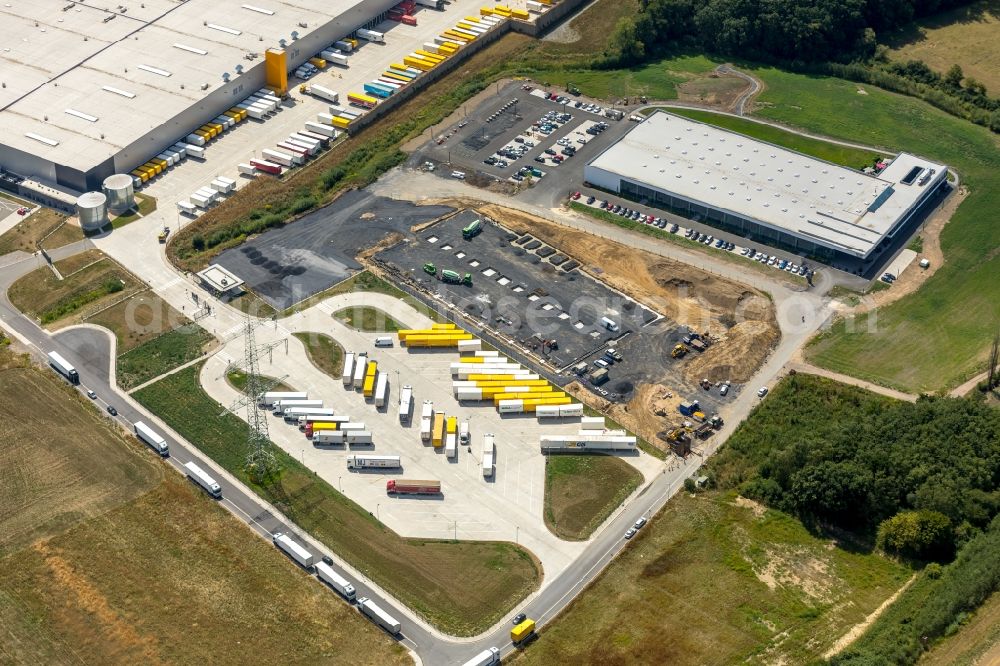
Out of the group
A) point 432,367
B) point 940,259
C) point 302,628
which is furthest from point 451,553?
point 940,259

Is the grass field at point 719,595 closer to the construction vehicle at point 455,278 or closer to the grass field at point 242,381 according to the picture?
the construction vehicle at point 455,278

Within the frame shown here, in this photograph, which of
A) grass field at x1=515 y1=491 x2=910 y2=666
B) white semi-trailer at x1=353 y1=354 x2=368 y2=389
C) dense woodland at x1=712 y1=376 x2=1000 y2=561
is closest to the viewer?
grass field at x1=515 y1=491 x2=910 y2=666

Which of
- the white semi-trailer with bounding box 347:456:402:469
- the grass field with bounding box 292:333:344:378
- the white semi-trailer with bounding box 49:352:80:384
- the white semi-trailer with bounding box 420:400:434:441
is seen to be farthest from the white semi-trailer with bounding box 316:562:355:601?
the white semi-trailer with bounding box 49:352:80:384

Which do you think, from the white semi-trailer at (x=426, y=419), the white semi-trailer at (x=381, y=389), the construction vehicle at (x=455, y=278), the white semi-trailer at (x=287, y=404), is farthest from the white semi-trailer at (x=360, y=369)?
the construction vehicle at (x=455, y=278)

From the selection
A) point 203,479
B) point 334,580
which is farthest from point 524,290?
point 334,580

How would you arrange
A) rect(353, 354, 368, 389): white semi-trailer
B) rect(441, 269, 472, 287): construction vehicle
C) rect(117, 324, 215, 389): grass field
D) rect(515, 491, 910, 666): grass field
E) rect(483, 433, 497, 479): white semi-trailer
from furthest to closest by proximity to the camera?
rect(441, 269, 472, 287): construction vehicle
rect(117, 324, 215, 389): grass field
rect(353, 354, 368, 389): white semi-trailer
rect(483, 433, 497, 479): white semi-trailer
rect(515, 491, 910, 666): grass field

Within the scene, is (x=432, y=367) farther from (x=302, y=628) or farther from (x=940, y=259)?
(x=940, y=259)

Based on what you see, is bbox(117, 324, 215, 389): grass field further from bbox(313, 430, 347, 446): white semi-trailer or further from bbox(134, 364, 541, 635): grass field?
bbox(313, 430, 347, 446): white semi-trailer
